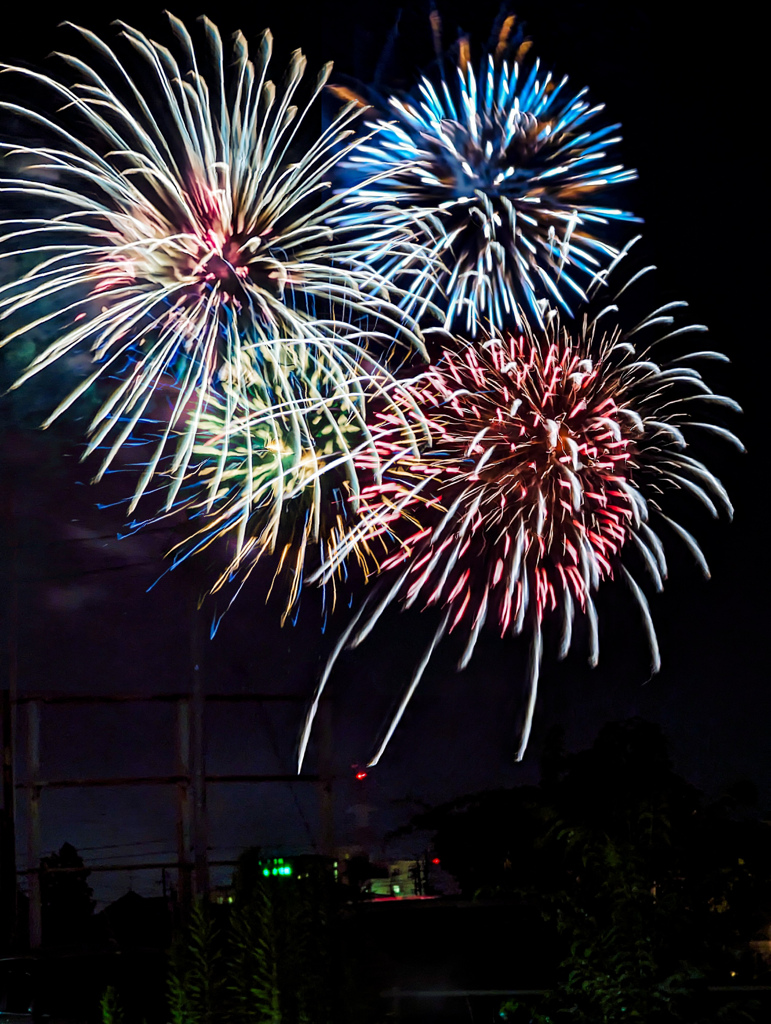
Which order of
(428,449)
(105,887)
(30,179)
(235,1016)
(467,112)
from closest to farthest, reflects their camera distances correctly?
(235,1016) < (30,179) < (467,112) < (428,449) < (105,887)

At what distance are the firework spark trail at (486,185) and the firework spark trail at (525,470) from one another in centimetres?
51

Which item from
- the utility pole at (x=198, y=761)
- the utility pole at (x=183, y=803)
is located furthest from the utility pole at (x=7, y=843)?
the utility pole at (x=198, y=761)

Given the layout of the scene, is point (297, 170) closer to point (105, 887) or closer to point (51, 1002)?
point (51, 1002)

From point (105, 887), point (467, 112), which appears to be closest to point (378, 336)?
point (467, 112)

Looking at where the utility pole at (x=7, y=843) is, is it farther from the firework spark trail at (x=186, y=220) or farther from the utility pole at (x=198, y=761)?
the firework spark trail at (x=186, y=220)

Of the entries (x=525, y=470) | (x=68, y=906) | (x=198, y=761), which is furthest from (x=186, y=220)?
(x=68, y=906)

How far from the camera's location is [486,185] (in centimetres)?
833

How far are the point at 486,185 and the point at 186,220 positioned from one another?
222 cm

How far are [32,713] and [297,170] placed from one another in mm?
4604

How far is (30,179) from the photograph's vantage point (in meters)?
7.63

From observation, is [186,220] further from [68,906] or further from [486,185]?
[68,906]

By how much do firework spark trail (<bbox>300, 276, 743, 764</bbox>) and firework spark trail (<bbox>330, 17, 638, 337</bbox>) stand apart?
1.66 ft

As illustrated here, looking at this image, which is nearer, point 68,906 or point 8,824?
point 8,824

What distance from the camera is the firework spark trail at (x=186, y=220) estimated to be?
758 centimetres
